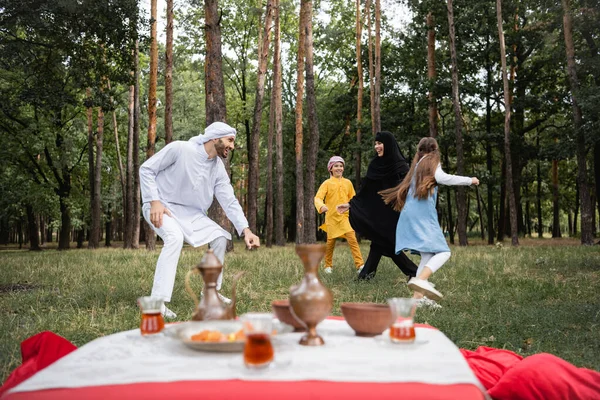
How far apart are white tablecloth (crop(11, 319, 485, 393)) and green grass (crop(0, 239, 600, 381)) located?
245cm

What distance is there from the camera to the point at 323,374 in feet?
5.90

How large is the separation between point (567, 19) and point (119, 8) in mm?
16279

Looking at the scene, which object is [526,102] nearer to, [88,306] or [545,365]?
[88,306]

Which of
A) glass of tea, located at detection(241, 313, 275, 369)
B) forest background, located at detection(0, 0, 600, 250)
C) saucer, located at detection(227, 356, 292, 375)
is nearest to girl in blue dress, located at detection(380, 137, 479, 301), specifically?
saucer, located at detection(227, 356, 292, 375)

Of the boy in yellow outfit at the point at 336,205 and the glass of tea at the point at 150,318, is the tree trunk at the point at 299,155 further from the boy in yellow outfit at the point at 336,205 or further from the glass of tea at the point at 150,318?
the glass of tea at the point at 150,318

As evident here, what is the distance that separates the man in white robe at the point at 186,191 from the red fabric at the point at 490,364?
2937 mm

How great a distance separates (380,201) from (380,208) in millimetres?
121

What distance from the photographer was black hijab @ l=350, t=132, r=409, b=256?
9016mm

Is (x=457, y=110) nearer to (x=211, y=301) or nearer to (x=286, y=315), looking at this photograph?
(x=286, y=315)

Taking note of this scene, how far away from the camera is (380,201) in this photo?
9336 millimetres

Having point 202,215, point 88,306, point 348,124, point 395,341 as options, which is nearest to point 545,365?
point 395,341

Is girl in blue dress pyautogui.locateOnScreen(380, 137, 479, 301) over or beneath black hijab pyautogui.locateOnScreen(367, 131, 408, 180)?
beneath

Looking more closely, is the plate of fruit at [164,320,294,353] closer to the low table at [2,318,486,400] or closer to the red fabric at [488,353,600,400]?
the low table at [2,318,486,400]

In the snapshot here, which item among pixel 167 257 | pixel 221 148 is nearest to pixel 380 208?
pixel 221 148
